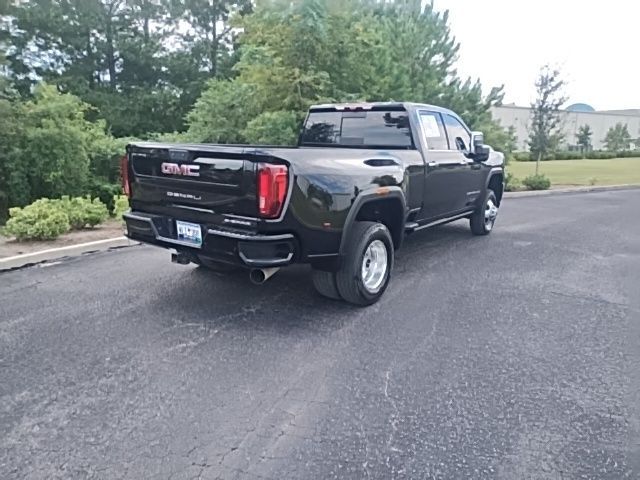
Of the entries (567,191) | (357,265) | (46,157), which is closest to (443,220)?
(357,265)

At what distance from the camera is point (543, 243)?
7.64 meters

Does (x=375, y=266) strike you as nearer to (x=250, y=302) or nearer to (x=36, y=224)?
(x=250, y=302)

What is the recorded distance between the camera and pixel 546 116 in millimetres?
18500

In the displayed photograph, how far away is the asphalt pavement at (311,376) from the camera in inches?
98.5

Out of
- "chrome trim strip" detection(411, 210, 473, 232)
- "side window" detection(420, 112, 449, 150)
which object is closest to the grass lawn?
"chrome trim strip" detection(411, 210, 473, 232)

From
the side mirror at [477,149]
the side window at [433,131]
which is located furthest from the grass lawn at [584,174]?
the side window at [433,131]

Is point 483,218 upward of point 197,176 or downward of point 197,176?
downward

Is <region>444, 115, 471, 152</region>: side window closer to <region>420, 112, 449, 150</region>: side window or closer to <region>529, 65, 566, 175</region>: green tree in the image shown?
<region>420, 112, 449, 150</region>: side window

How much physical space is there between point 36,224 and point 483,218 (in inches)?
251

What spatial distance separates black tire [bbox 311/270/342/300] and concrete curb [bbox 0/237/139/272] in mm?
2976

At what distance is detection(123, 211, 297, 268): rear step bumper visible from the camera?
3.71 metres

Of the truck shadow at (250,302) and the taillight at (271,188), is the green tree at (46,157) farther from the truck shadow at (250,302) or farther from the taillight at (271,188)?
the taillight at (271,188)

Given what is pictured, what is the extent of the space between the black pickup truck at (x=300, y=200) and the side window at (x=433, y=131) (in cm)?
3

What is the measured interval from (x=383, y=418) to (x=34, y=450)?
6.00 ft
